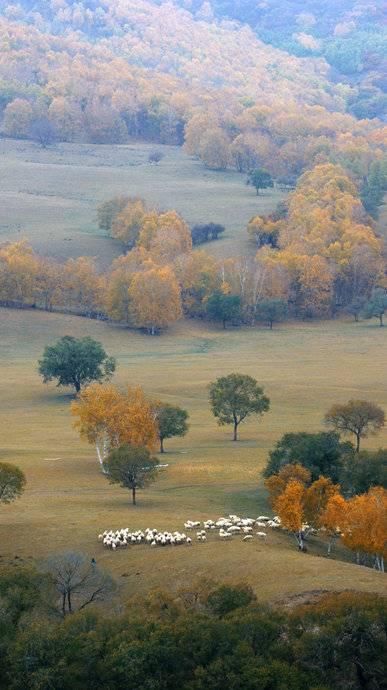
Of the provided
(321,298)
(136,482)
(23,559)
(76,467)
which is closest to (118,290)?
(321,298)

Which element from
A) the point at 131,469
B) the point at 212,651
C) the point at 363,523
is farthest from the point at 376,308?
the point at 212,651

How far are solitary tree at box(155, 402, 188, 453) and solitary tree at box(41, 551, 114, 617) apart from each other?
1208 inches

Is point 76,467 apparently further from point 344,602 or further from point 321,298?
point 321,298

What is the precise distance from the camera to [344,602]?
38375 mm

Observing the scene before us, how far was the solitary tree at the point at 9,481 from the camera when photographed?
5641 centimetres

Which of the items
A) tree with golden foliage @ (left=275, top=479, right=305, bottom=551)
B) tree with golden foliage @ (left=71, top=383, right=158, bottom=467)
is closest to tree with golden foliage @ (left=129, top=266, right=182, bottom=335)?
tree with golden foliage @ (left=71, top=383, right=158, bottom=467)

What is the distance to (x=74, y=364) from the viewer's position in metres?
96.5

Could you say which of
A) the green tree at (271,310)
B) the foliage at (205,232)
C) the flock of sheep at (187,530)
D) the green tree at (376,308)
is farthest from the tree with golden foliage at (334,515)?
the foliage at (205,232)

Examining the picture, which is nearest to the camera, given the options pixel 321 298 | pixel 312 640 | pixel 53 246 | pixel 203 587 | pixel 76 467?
pixel 312 640

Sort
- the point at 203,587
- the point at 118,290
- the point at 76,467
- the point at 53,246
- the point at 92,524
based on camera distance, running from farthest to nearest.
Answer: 1. the point at 53,246
2. the point at 118,290
3. the point at 76,467
4. the point at 92,524
5. the point at 203,587

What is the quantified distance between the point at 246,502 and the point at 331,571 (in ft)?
54.8

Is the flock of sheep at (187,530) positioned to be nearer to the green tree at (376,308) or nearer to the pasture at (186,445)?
the pasture at (186,445)

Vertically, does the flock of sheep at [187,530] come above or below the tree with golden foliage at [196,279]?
below

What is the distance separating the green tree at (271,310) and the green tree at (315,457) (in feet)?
241
